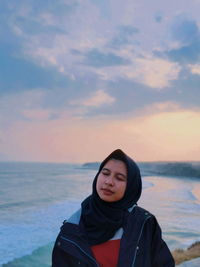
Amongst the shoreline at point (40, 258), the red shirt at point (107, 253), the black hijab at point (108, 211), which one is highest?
the black hijab at point (108, 211)

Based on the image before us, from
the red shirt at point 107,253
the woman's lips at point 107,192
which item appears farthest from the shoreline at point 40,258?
the woman's lips at point 107,192

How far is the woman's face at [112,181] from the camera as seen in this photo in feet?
7.61

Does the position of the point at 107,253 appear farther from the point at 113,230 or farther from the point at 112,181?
the point at 112,181

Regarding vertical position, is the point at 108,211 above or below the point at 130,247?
above

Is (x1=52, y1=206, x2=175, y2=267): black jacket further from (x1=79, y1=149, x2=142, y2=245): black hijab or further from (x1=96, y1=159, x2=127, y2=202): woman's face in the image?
(x1=96, y1=159, x2=127, y2=202): woman's face

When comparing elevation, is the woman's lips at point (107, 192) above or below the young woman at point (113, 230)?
above

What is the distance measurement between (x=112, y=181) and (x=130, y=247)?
18.4 inches

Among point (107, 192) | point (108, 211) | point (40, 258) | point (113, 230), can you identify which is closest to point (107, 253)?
point (113, 230)

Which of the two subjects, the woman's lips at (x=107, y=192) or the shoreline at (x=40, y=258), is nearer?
the woman's lips at (x=107, y=192)

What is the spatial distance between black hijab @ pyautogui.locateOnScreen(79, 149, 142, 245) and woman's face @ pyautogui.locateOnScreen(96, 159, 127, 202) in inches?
1.1

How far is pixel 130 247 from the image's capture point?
229 centimetres

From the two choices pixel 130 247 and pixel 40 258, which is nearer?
pixel 130 247

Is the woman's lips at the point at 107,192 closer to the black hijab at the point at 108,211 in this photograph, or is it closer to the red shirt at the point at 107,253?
the black hijab at the point at 108,211

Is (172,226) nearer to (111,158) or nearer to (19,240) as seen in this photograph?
(19,240)
